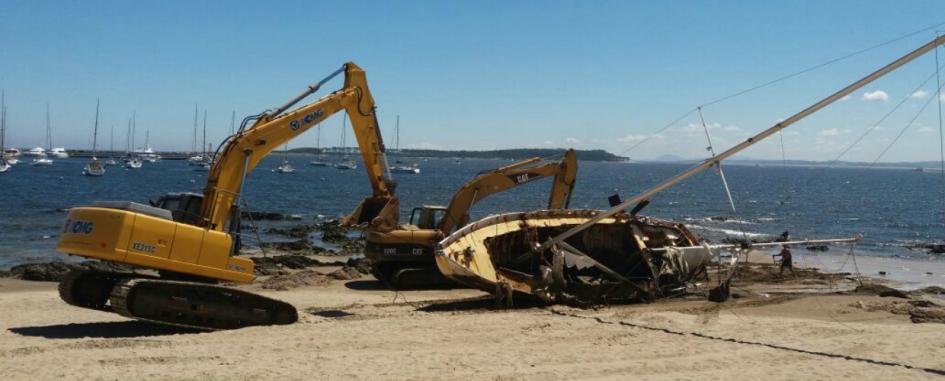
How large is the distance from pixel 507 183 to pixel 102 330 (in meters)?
11.3

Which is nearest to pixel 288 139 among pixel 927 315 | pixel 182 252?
pixel 182 252

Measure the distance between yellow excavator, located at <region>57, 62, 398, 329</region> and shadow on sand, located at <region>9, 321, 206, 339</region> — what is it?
417 millimetres

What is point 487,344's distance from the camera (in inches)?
563

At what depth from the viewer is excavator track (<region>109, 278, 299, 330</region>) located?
1448cm

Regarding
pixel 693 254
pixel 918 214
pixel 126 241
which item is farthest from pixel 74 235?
pixel 918 214

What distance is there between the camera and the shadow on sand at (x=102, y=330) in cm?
1480

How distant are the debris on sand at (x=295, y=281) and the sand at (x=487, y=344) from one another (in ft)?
10.7

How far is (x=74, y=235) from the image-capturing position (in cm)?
1419

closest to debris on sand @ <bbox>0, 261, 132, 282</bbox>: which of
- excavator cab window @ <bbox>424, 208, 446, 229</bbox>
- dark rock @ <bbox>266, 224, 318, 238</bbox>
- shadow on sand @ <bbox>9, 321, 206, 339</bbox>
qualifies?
shadow on sand @ <bbox>9, 321, 206, 339</bbox>

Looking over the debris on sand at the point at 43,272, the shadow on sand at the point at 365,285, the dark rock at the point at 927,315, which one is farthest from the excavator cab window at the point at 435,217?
the dark rock at the point at 927,315

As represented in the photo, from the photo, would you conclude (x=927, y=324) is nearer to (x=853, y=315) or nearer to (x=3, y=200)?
(x=853, y=315)

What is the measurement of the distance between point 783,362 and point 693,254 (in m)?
8.26

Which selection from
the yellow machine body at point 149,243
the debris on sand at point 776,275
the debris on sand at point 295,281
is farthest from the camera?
the debris on sand at point 776,275

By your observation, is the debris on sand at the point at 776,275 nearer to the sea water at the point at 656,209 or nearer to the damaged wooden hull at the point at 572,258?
the sea water at the point at 656,209
